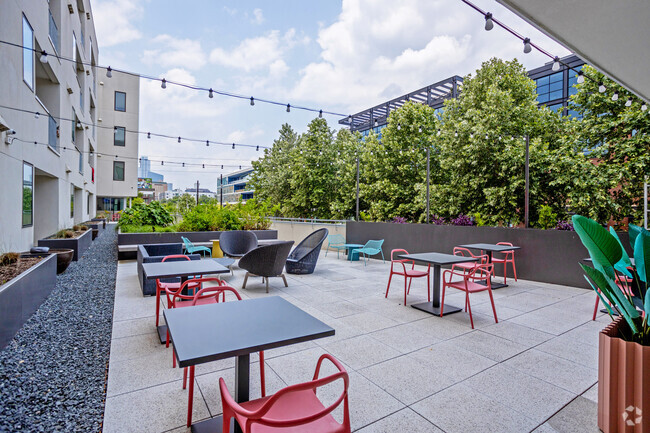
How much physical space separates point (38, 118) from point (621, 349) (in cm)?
1127

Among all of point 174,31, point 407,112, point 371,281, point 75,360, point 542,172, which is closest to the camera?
point 75,360

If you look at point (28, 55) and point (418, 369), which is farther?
point (28, 55)

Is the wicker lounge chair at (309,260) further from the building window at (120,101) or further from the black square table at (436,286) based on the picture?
the building window at (120,101)

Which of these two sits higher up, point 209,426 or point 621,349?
point 621,349

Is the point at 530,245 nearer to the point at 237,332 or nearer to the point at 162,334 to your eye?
the point at 162,334

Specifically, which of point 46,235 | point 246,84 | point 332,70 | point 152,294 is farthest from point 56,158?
point 332,70

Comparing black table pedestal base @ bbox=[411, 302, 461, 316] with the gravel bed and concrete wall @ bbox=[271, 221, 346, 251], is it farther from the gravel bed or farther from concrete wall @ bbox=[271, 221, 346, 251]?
concrete wall @ bbox=[271, 221, 346, 251]

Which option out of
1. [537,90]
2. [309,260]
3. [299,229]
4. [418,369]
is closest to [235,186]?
[537,90]

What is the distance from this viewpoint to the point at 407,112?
54.1 ft

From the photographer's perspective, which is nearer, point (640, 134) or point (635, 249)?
point (635, 249)

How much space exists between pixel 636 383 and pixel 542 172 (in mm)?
10986

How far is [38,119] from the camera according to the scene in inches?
328

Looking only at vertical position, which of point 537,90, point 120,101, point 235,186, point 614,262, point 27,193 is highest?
point 537,90

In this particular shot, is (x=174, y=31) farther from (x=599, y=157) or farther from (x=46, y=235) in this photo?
(x=599, y=157)
